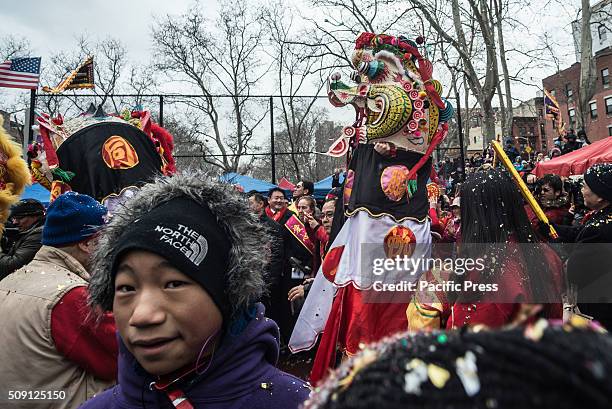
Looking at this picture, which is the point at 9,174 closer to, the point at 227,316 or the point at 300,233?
the point at 227,316

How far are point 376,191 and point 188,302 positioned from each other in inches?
99.3

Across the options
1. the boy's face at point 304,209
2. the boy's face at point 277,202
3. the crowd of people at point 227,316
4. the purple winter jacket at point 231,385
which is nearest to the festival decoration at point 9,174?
the crowd of people at point 227,316

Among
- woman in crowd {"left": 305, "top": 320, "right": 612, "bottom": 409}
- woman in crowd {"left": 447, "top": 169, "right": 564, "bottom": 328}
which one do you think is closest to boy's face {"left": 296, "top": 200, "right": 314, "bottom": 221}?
woman in crowd {"left": 447, "top": 169, "right": 564, "bottom": 328}

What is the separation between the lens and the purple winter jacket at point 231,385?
4.56 feet

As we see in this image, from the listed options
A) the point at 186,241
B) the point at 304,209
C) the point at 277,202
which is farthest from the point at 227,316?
the point at 277,202

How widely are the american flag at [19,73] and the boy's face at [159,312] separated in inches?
389

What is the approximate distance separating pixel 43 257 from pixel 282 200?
441cm

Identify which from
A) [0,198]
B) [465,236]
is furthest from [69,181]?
[465,236]

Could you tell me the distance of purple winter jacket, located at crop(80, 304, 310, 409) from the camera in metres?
1.39

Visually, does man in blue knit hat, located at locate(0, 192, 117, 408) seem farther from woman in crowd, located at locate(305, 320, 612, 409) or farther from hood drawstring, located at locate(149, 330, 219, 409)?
woman in crowd, located at locate(305, 320, 612, 409)

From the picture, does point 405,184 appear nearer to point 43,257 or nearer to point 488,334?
point 43,257

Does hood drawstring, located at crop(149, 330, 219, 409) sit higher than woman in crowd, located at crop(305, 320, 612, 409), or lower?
lower

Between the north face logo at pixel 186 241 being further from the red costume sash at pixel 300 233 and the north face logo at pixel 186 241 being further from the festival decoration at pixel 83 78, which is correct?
the festival decoration at pixel 83 78

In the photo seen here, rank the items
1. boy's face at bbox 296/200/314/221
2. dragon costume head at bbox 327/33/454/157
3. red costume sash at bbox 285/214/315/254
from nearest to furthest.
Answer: dragon costume head at bbox 327/33/454/157 < red costume sash at bbox 285/214/315/254 < boy's face at bbox 296/200/314/221
